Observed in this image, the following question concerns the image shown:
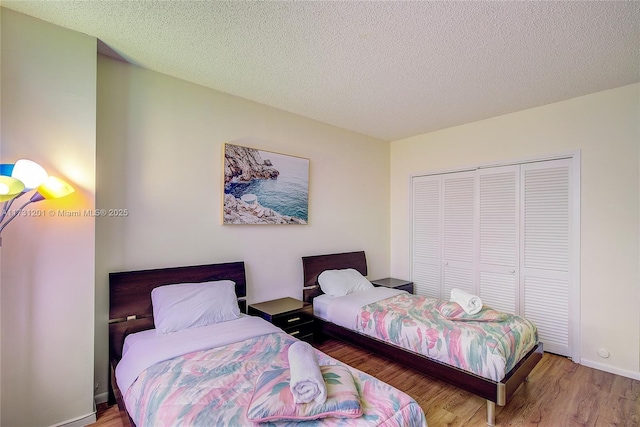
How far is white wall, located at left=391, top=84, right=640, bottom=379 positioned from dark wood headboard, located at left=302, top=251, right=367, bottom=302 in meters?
2.40

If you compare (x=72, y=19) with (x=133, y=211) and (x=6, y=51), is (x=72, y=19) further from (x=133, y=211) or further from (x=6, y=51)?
(x=133, y=211)

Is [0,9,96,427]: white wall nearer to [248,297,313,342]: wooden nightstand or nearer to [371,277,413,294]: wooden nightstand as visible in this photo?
[248,297,313,342]: wooden nightstand

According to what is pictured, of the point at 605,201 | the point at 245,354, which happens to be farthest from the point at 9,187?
the point at 605,201

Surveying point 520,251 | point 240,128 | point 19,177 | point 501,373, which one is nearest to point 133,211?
point 19,177

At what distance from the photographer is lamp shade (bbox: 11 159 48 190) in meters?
1.61

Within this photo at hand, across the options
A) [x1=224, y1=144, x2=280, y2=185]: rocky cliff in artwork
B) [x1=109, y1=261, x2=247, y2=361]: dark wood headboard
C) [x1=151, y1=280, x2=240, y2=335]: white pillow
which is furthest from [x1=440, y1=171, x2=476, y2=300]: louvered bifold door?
[x1=109, y1=261, x2=247, y2=361]: dark wood headboard

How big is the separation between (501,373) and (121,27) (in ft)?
11.5

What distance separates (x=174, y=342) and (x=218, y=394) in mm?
723

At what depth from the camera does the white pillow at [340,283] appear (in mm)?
3478

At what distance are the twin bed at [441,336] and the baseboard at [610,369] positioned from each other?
3.01 feet

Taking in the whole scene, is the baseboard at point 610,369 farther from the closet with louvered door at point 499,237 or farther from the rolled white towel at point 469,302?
the rolled white towel at point 469,302

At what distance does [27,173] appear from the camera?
5.32 feet

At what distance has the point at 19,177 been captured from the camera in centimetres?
161

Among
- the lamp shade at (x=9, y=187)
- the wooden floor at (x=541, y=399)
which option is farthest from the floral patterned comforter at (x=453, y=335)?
the lamp shade at (x=9, y=187)
